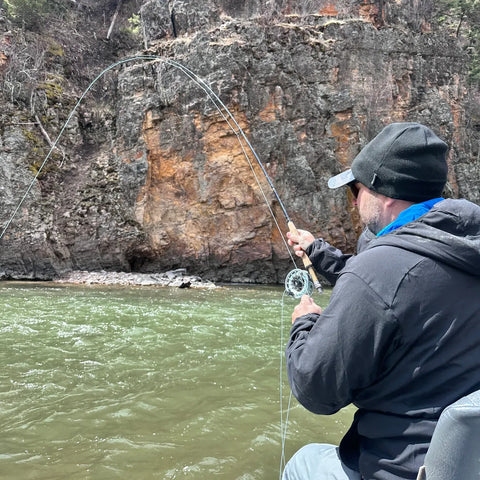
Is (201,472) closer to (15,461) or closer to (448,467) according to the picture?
(15,461)

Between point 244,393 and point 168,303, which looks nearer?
point 244,393

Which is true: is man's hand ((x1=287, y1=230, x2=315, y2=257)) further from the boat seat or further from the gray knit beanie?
the boat seat

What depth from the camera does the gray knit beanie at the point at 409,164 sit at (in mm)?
1383

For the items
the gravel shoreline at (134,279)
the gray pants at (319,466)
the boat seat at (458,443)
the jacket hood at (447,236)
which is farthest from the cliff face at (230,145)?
the boat seat at (458,443)

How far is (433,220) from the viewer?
122 cm

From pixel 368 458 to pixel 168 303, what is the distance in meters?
9.10

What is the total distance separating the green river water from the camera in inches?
107

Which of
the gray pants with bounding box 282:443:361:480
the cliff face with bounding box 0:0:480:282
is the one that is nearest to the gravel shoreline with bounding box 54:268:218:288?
the cliff face with bounding box 0:0:480:282

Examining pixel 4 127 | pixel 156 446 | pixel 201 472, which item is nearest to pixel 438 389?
pixel 201 472

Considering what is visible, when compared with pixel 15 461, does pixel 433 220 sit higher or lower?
higher

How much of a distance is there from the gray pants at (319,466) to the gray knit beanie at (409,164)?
1047mm

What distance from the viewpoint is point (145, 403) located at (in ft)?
12.1

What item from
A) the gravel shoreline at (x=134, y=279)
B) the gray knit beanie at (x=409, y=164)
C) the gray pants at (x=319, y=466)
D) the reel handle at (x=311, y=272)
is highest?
the gray knit beanie at (x=409, y=164)

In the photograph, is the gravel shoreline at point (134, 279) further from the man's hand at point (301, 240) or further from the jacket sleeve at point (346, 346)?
the jacket sleeve at point (346, 346)
